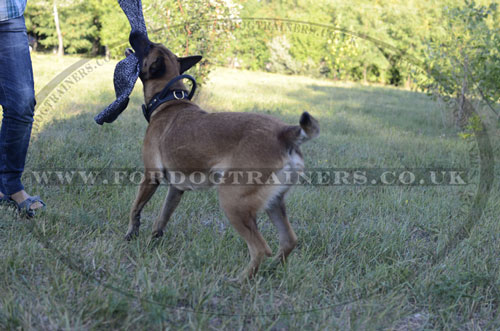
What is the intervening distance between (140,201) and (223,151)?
935mm

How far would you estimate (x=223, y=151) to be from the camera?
2605 millimetres

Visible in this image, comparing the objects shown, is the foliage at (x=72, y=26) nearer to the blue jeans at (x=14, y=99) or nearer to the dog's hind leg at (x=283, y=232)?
the blue jeans at (x=14, y=99)

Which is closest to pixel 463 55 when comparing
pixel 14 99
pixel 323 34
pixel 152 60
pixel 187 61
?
pixel 323 34

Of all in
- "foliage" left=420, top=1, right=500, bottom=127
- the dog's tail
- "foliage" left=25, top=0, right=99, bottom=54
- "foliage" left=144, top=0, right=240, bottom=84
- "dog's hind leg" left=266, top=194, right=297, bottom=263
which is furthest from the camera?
"foliage" left=25, top=0, right=99, bottom=54

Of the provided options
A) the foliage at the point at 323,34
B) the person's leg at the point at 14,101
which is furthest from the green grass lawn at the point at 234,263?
the foliage at the point at 323,34

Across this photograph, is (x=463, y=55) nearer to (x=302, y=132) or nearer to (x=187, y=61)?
(x=187, y=61)

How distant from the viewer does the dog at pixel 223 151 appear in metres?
2.47

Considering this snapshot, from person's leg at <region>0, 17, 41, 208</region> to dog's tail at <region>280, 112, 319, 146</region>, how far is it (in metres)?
2.39

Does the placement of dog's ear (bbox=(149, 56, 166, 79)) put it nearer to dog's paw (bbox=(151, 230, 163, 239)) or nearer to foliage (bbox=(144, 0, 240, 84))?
dog's paw (bbox=(151, 230, 163, 239))

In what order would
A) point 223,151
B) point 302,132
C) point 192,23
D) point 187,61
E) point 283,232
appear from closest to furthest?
point 302,132
point 223,151
point 283,232
point 187,61
point 192,23

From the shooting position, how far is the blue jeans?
10.7 feet

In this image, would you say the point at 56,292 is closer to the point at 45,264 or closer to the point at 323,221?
the point at 45,264

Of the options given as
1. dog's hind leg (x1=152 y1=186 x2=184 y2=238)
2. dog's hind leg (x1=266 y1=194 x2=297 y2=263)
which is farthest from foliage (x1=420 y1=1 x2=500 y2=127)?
dog's hind leg (x1=152 y1=186 x2=184 y2=238)

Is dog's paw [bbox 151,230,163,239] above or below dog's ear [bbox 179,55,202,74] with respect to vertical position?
below
